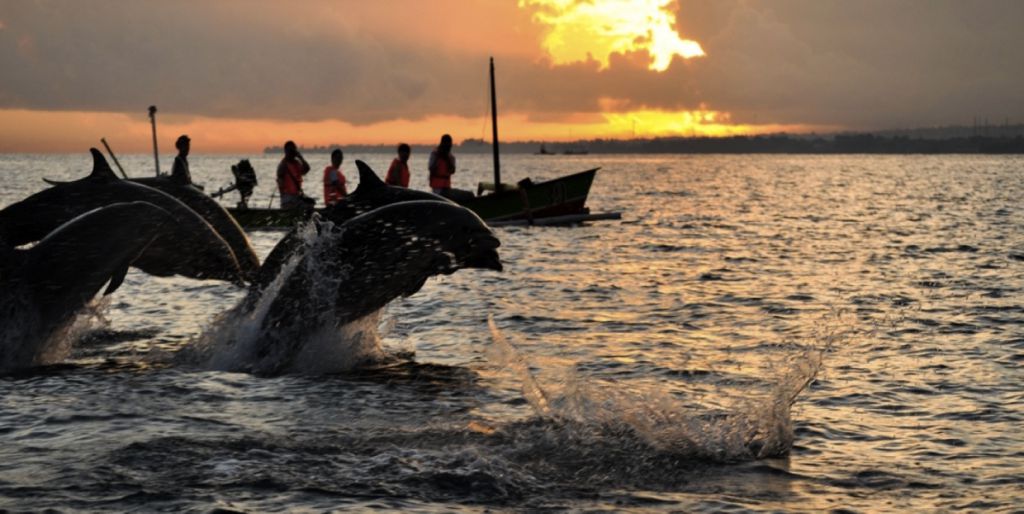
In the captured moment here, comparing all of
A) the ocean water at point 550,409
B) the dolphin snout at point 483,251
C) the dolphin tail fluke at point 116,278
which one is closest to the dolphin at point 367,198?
the dolphin snout at point 483,251

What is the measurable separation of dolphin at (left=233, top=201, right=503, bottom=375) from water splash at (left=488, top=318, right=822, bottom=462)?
1960mm

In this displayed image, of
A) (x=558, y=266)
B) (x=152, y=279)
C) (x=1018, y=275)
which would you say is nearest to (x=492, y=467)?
(x=152, y=279)

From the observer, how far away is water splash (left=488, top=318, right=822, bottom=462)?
33.3 feet

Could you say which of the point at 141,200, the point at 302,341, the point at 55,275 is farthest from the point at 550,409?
the point at 141,200

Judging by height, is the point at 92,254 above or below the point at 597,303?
above

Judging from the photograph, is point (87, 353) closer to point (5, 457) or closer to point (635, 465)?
point (5, 457)

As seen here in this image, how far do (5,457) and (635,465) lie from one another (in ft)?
17.4

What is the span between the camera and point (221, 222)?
57.4ft

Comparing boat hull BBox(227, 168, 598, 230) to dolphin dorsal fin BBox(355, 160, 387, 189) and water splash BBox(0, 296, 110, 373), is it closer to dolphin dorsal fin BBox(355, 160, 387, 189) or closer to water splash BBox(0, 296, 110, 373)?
dolphin dorsal fin BBox(355, 160, 387, 189)

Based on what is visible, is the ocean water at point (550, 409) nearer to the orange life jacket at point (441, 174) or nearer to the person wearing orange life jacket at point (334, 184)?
the person wearing orange life jacket at point (334, 184)

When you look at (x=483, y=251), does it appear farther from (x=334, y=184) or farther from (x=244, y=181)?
(x=244, y=181)

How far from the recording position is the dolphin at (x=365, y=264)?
13758 mm

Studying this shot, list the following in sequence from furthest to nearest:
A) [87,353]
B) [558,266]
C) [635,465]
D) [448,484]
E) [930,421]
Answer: [558,266] → [87,353] → [930,421] → [635,465] → [448,484]

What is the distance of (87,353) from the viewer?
15172 mm
